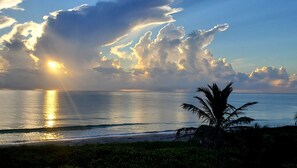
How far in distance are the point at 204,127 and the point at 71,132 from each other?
44.9 m

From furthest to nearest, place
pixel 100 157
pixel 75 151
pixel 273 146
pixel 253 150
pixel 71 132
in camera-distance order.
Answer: pixel 71 132
pixel 75 151
pixel 100 157
pixel 273 146
pixel 253 150

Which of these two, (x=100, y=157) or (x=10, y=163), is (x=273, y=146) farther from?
(x=10, y=163)

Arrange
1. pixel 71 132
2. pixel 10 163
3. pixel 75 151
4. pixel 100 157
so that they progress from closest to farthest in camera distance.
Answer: pixel 10 163 < pixel 100 157 < pixel 75 151 < pixel 71 132

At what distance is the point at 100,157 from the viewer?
91.4ft

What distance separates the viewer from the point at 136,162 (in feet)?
85.1

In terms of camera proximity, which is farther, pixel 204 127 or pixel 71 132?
pixel 71 132

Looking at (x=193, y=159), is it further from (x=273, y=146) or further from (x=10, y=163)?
(x=10, y=163)

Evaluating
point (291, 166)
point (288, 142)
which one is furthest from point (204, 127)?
point (288, 142)

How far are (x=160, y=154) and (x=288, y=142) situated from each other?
10.9 metres

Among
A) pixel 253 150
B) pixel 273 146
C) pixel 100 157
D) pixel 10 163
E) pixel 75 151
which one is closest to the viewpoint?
pixel 253 150

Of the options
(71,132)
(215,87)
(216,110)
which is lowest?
(71,132)

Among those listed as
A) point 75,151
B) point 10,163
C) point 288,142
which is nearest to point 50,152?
point 75,151

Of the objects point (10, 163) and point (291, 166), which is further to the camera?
point (10, 163)

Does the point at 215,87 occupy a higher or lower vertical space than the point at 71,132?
higher
